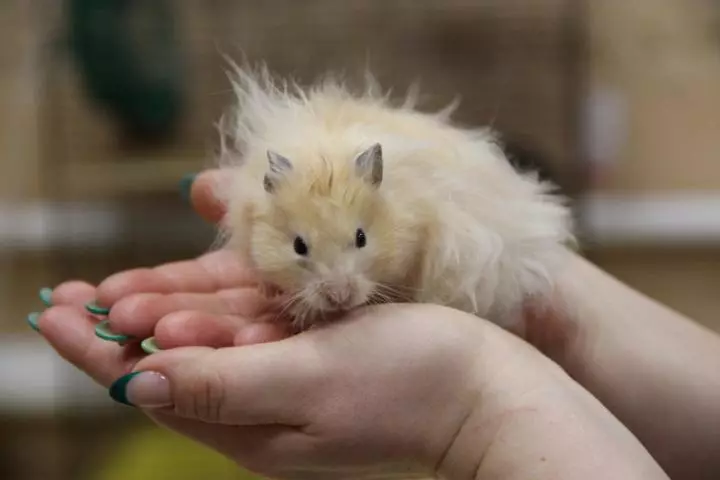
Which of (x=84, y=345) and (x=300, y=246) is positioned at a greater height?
(x=300, y=246)

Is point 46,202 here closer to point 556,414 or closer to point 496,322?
point 496,322

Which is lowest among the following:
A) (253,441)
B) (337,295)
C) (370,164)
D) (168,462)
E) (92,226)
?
(168,462)

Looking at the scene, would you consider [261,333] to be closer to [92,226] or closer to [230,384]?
[230,384]

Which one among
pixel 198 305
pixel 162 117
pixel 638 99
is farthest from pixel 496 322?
pixel 638 99

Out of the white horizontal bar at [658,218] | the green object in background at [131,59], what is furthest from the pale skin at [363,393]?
the white horizontal bar at [658,218]

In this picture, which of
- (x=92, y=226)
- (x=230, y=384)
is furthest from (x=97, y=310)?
(x=92, y=226)

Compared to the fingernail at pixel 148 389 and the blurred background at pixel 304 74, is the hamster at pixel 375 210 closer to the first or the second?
the fingernail at pixel 148 389
